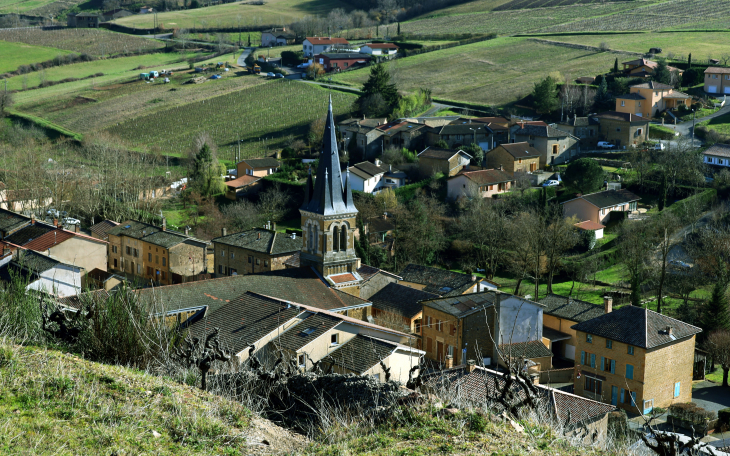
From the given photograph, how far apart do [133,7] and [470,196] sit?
125 m

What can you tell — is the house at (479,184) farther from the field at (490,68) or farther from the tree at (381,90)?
the field at (490,68)

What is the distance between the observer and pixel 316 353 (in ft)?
90.2

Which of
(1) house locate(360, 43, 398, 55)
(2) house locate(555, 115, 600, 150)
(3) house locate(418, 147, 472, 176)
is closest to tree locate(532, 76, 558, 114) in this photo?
(2) house locate(555, 115, 600, 150)

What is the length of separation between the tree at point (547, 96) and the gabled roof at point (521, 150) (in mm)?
13935

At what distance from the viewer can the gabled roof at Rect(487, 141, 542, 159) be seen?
70.6 metres

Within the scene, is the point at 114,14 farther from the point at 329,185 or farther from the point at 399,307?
the point at 399,307

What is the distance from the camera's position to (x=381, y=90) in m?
88.2

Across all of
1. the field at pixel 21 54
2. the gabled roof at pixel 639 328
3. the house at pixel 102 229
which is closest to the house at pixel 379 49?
the field at pixel 21 54

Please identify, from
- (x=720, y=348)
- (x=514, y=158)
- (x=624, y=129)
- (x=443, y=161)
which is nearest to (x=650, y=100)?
(x=624, y=129)

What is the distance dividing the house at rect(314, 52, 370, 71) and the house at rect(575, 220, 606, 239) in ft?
200

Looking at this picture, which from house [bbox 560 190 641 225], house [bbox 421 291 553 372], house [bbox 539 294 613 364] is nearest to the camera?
house [bbox 421 291 553 372]

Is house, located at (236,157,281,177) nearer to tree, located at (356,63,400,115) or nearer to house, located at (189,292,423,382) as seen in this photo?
tree, located at (356,63,400,115)

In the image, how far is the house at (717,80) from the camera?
8431 centimetres

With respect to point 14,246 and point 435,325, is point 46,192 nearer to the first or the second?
point 14,246
